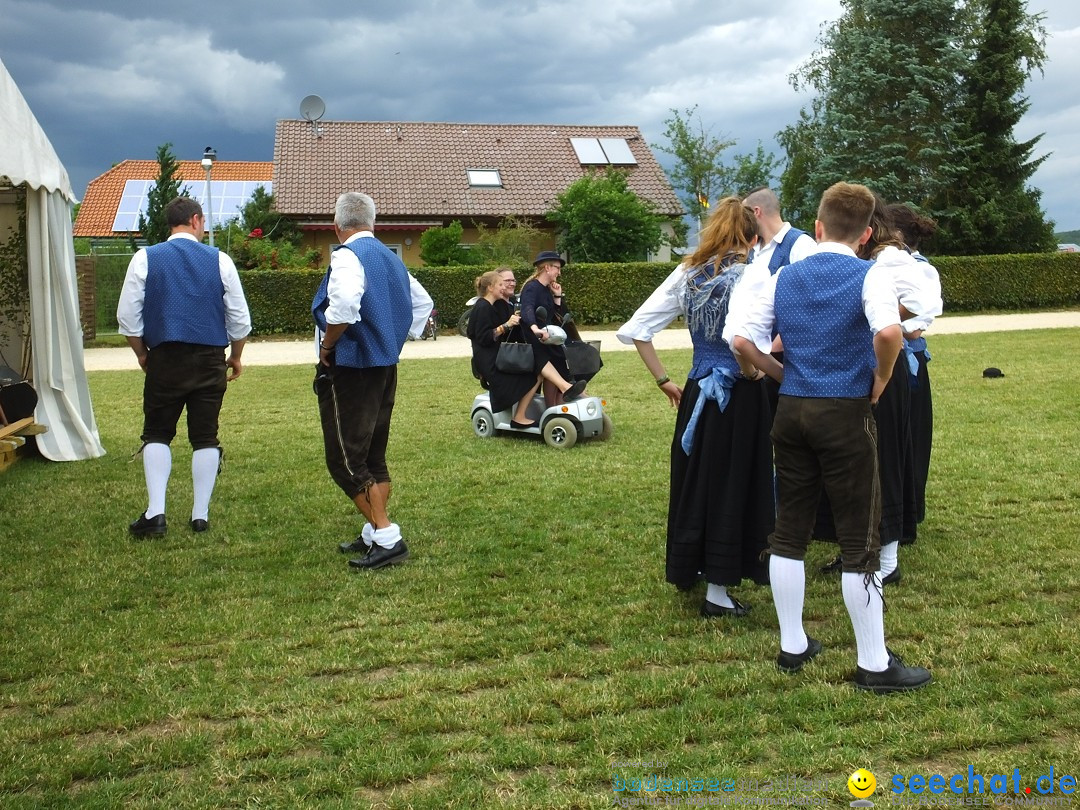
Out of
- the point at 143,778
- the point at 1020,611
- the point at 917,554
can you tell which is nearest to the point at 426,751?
the point at 143,778

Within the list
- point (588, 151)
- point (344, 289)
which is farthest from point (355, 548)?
point (588, 151)

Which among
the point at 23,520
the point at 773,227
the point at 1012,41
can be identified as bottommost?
the point at 23,520

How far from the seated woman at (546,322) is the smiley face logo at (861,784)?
621cm

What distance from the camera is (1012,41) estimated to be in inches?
1200

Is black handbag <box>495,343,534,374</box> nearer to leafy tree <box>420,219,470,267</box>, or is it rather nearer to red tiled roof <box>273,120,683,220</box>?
leafy tree <box>420,219,470,267</box>

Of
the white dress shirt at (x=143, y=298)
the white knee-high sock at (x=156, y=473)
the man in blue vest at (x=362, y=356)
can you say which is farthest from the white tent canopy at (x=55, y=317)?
the man in blue vest at (x=362, y=356)

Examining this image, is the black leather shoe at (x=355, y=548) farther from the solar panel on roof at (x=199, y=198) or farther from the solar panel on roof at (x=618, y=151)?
the solar panel on roof at (x=199, y=198)

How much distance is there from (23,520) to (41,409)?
2340mm

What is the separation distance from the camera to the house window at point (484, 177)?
113 ft

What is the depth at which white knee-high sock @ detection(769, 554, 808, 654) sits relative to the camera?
3824 mm

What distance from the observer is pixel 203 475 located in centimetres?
633

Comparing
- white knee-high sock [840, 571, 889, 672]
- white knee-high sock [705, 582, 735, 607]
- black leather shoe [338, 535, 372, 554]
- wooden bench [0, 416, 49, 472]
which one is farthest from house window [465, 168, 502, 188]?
white knee-high sock [840, 571, 889, 672]

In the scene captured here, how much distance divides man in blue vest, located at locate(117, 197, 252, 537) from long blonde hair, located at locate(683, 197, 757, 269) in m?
3.04

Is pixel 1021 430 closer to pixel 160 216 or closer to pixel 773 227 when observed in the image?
pixel 773 227
